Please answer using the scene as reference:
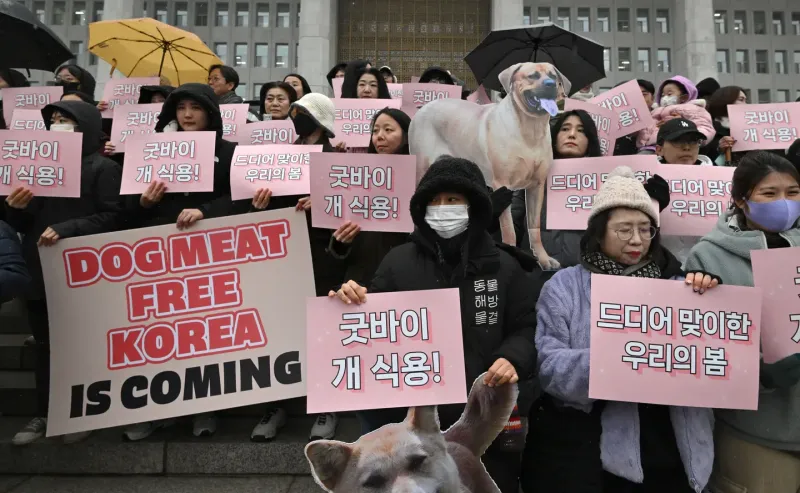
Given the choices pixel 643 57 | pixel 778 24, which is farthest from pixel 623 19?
pixel 778 24

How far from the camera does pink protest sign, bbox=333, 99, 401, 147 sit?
19.0 ft

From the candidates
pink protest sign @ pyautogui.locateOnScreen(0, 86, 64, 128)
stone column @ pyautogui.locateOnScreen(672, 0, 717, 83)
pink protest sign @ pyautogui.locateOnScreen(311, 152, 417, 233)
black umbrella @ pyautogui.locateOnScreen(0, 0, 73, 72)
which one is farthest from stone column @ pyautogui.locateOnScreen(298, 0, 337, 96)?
pink protest sign @ pyautogui.locateOnScreen(311, 152, 417, 233)

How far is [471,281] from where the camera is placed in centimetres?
259

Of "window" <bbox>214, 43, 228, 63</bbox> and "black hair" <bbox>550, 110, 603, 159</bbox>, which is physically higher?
"window" <bbox>214, 43, 228, 63</bbox>

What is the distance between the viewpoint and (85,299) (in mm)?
3670

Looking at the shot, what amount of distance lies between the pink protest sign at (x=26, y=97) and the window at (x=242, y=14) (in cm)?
3670

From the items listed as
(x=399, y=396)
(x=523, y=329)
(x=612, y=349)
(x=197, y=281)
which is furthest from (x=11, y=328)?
(x=612, y=349)

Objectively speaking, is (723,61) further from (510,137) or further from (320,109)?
(320,109)

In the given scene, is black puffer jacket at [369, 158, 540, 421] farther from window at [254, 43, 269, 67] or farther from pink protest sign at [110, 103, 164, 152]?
window at [254, 43, 269, 67]

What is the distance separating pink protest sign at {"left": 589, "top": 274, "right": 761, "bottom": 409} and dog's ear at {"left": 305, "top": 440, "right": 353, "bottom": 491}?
3.27ft

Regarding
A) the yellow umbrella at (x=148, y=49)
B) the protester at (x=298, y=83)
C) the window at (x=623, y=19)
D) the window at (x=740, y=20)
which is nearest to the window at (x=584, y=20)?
the window at (x=623, y=19)

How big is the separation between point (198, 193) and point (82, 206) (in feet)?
2.55

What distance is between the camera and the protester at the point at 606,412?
2.43m

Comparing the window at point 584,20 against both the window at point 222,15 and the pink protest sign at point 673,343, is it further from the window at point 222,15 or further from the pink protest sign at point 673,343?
the pink protest sign at point 673,343
